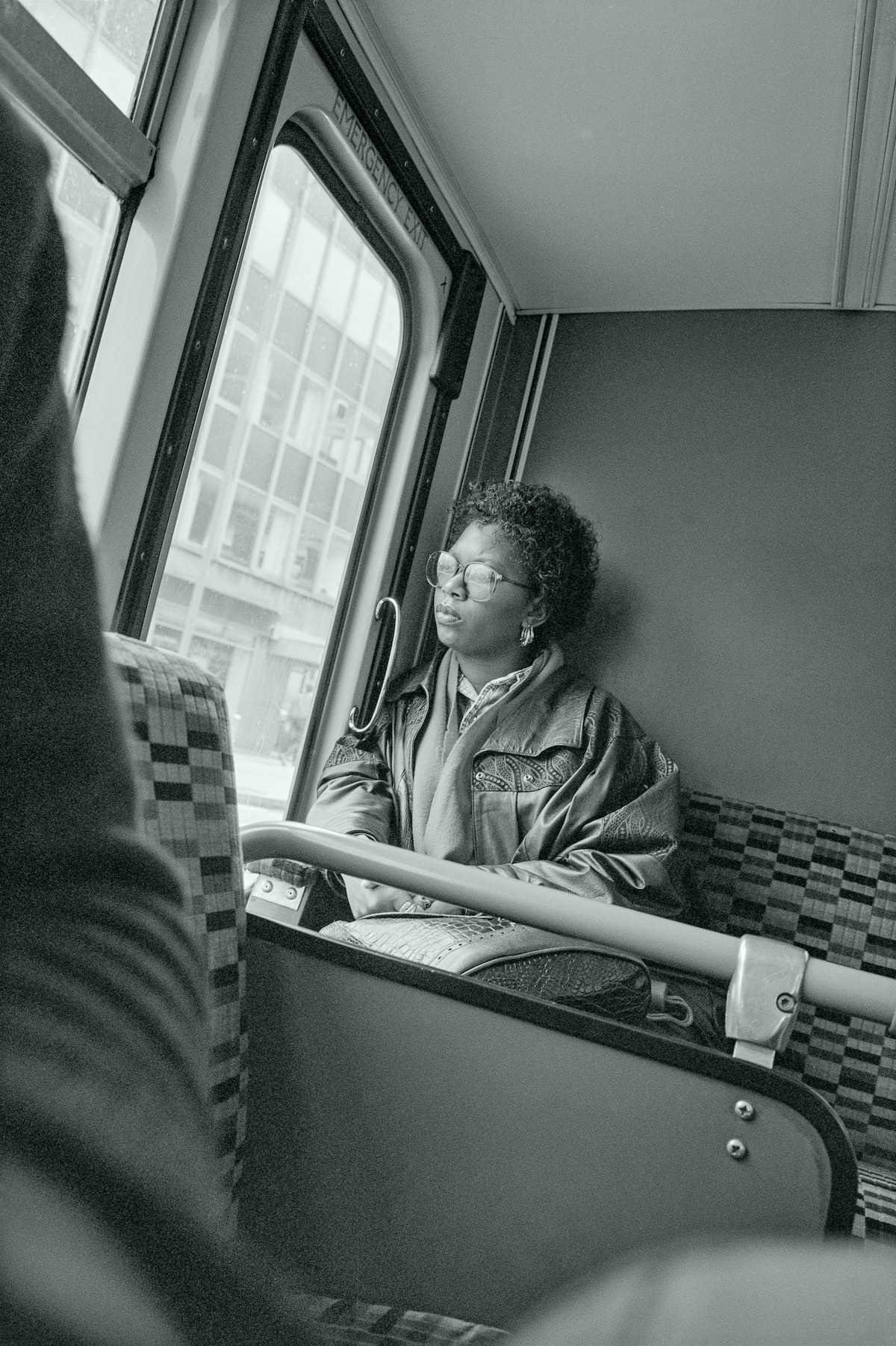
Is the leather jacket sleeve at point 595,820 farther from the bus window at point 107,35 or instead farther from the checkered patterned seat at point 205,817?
the bus window at point 107,35

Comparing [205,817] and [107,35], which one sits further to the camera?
[107,35]

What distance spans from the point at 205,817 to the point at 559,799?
148 cm

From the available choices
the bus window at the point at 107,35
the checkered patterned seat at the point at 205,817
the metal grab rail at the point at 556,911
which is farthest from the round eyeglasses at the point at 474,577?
the checkered patterned seat at the point at 205,817

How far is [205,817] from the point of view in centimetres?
100

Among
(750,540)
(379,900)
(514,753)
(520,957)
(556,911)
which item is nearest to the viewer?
(556,911)

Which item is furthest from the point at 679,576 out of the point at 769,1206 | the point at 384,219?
the point at 769,1206

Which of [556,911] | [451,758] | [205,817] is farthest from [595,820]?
[205,817]

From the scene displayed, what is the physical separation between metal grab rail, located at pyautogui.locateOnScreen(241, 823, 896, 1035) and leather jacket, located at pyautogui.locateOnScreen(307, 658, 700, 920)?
3.19 ft

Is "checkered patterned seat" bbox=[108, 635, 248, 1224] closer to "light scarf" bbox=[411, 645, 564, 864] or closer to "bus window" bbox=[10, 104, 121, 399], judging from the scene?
"bus window" bbox=[10, 104, 121, 399]

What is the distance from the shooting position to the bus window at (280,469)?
2.15m

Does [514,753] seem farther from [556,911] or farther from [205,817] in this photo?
[205,817]

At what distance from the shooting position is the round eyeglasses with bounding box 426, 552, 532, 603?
2.68 metres

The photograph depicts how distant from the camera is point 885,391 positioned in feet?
9.50

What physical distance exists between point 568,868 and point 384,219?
165 cm
